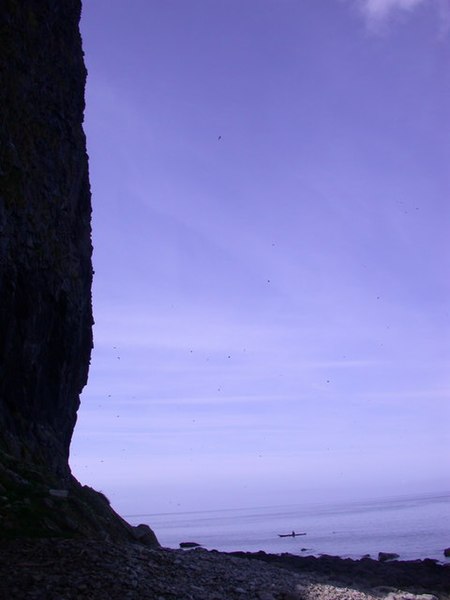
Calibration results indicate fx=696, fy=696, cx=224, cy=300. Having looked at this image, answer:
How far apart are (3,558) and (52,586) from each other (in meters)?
1.85

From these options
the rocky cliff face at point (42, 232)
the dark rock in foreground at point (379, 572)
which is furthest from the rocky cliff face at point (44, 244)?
the dark rock in foreground at point (379, 572)

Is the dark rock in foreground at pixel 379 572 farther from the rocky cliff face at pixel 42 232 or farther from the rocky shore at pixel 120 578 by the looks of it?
the rocky cliff face at pixel 42 232

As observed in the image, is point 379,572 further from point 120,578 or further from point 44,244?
point 120,578

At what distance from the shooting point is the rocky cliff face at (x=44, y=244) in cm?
2703

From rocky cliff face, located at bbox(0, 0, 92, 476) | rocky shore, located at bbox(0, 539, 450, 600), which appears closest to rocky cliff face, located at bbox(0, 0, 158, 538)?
rocky cliff face, located at bbox(0, 0, 92, 476)

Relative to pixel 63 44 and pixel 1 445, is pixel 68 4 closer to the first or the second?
pixel 63 44

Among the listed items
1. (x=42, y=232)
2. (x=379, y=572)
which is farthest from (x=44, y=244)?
(x=379, y=572)

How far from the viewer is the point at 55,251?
3056cm

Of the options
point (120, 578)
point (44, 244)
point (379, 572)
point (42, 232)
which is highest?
point (42, 232)

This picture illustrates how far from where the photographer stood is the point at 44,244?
29391 mm

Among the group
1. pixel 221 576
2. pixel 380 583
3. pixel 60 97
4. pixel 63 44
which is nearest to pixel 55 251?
pixel 60 97

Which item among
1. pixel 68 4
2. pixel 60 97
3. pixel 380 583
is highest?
pixel 68 4

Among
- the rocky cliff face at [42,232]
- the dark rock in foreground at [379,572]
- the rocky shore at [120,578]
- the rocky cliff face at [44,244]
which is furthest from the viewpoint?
the dark rock in foreground at [379,572]

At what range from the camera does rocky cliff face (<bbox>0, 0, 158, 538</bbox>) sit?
1064 inches
